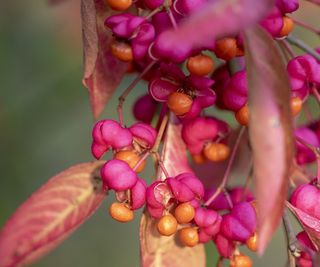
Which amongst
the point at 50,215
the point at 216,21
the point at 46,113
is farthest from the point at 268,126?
→ the point at 46,113

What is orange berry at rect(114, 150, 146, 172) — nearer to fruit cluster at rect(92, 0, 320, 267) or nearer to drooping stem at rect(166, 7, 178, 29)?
fruit cluster at rect(92, 0, 320, 267)

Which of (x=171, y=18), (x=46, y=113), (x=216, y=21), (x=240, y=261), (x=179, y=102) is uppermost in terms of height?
(x=216, y=21)

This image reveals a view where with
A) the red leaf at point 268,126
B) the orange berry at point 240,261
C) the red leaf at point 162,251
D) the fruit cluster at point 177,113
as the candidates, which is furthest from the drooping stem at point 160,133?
the red leaf at point 268,126

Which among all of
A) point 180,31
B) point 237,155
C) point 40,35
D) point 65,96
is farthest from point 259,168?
point 40,35

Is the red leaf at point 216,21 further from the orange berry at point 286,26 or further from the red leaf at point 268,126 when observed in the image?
the orange berry at point 286,26

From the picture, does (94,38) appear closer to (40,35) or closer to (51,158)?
(40,35)

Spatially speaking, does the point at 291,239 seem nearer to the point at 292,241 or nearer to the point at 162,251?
the point at 292,241
